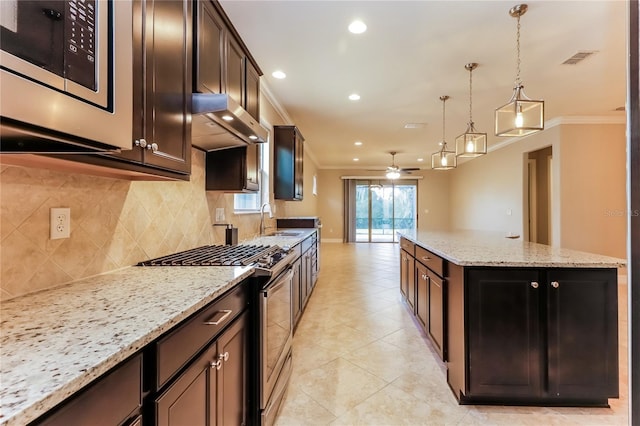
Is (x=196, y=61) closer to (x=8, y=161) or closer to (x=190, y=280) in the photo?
→ (x=8, y=161)

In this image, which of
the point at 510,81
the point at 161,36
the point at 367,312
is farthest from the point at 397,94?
the point at 161,36

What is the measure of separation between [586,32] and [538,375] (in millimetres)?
2777

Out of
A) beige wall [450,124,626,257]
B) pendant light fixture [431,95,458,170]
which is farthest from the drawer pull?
beige wall [450,124,626,257]

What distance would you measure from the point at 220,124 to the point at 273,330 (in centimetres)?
126

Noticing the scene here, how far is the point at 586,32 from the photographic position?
2496 millimetres

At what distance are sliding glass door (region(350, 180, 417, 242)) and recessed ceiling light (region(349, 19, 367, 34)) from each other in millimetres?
8221

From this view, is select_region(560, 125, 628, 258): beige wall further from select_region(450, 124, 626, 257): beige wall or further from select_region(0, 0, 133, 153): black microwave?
select_region(0, 0, 133, 153): black microwave

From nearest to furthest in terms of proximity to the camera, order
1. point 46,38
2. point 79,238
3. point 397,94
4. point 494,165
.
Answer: point 46,38 < point 79,238 < point 397,94 < point 494,165

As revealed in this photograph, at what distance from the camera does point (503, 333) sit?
1.80 meters

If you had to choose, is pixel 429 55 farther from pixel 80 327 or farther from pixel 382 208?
pixel 382 208

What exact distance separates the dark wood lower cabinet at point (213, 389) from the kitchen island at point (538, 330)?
1.34 m

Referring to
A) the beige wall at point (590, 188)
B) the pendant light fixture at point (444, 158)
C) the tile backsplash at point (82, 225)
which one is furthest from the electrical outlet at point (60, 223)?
the beige wall at point (590, 188)

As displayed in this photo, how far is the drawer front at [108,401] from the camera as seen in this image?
56 centimetres

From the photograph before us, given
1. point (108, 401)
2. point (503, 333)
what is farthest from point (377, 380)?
point (108, 401)
